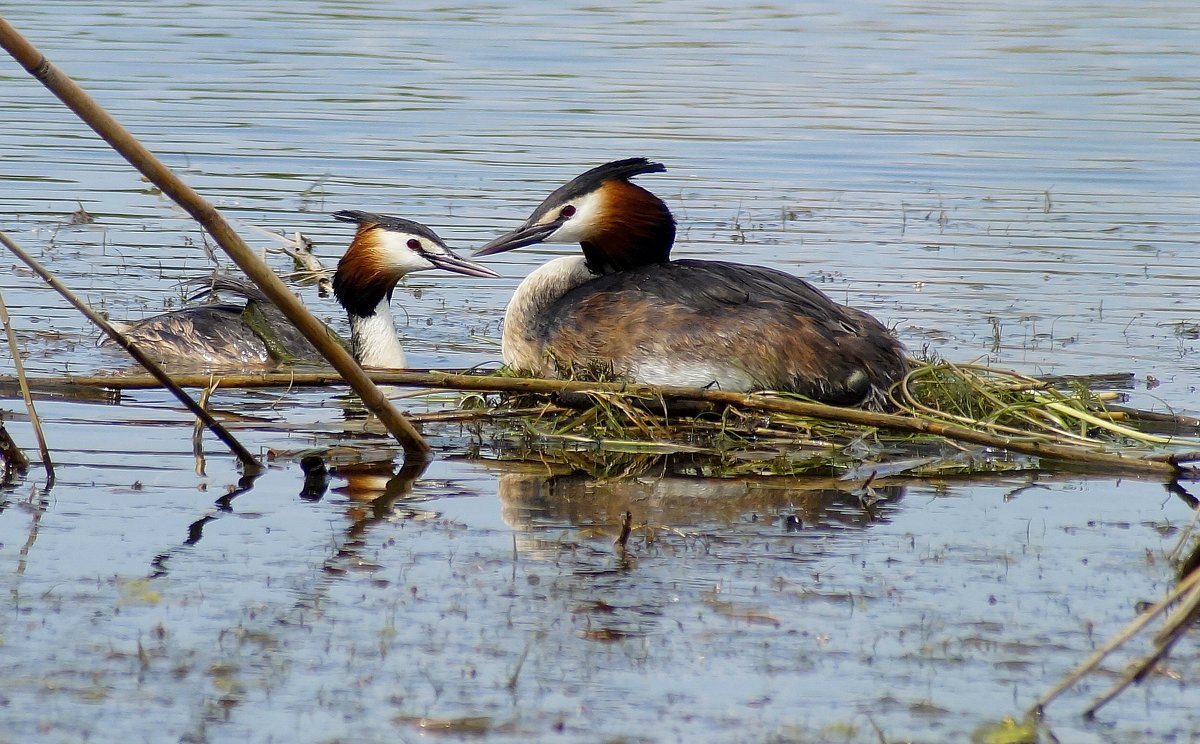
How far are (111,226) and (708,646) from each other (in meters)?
8.27

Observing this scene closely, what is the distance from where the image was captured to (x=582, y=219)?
26.3ft

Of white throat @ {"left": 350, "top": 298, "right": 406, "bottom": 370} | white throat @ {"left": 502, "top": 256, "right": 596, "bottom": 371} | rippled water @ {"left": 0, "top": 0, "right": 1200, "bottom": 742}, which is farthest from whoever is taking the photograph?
white throat @ {"left": 350, "top": 298, "right": 406, "bottom": 370}

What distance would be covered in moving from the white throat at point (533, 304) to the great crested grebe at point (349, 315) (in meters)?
0.58

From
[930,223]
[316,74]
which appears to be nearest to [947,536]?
[930,223]

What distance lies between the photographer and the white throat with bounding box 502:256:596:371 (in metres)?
7.92

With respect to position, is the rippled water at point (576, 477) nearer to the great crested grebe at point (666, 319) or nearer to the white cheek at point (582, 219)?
the great crested grebe at point (666, 319)

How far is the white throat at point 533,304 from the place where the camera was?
7.92 m

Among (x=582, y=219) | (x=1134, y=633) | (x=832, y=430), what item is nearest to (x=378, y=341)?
(x=582, y=219)

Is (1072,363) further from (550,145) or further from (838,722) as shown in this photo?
(550,145)

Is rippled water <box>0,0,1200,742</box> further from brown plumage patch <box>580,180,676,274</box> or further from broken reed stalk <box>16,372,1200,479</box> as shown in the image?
brown plumage patch <box>580,180,676,274</box>

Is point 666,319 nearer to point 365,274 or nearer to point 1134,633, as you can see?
point 365,274

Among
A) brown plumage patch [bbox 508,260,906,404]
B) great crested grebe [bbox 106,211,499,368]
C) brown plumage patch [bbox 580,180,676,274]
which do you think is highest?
brown plumage patch [bbox 580,180,676,274]

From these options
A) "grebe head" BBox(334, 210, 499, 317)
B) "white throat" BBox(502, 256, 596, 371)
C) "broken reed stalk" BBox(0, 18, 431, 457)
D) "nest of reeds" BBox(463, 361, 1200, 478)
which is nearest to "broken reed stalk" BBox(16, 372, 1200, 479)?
"nest of reeds" BBox(463, 361, 1200, 478)

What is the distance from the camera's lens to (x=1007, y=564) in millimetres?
5375
